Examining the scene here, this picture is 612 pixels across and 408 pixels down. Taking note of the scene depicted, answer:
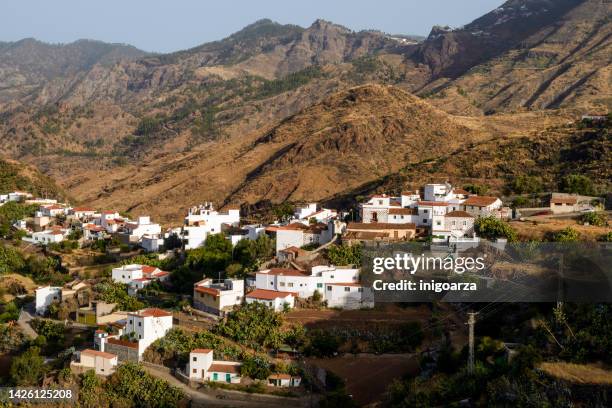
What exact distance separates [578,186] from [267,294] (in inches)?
760

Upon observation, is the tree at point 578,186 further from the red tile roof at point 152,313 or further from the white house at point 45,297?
the white house at point 45,297

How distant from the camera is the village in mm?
25469

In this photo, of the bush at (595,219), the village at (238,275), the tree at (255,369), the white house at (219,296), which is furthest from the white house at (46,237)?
the bush at (595,219)

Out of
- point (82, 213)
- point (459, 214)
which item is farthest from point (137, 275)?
point (82, 213)

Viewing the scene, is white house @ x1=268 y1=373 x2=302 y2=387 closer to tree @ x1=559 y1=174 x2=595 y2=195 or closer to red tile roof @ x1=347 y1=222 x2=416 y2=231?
red tile roof @ x1=347 y1=222 x2=416 y2=231

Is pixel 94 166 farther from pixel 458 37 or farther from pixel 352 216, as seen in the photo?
pixel 352 216

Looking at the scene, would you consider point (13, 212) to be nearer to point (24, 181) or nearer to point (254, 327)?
point (24, 181)

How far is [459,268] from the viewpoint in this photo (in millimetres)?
26672

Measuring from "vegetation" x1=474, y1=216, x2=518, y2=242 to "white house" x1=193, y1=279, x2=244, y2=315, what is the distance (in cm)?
923

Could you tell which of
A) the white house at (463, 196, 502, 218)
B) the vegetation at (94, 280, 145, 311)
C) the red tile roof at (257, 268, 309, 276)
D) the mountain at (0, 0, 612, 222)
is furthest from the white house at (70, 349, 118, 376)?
the mountain at (0, 0, 612, 222)

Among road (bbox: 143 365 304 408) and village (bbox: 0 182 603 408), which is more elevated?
village (bbox: 0 182 603 408)

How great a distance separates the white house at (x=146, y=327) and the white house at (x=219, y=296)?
1.96 metres

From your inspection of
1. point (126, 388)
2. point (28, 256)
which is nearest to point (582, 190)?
point (126, 388)

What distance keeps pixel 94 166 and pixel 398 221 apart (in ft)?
272
